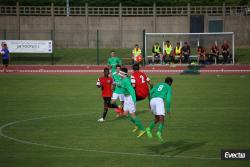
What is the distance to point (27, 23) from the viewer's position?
62.4m

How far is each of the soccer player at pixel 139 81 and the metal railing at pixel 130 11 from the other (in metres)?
42.1

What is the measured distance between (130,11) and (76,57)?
47.4 feet

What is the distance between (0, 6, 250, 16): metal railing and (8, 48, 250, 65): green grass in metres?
7.47

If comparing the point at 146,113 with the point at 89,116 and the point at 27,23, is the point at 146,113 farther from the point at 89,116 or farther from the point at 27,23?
the point at 27,23

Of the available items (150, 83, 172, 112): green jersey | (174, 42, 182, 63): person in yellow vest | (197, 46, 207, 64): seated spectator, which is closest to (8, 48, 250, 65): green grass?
(197, 46, 207, 64): seated spectator

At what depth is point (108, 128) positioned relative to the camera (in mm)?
21625

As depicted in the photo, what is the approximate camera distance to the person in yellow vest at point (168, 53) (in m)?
45.8

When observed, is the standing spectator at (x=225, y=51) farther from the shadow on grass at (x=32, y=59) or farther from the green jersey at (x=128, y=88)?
the green jersey at (x=128, y=88)

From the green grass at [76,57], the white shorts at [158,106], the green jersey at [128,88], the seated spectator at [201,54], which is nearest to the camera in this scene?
the white shorts at [158,106]

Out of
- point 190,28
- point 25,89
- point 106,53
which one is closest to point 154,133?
point 25,89

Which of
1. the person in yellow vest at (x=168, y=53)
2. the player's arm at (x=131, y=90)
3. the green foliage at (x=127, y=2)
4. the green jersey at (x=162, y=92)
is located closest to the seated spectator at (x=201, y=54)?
the person in yellow vest at (x=168, y=53)

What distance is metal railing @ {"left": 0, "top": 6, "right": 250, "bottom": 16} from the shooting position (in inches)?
2477

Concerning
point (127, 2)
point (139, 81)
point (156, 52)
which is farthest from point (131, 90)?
point (127, 2)

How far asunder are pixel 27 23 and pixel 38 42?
602 inches
